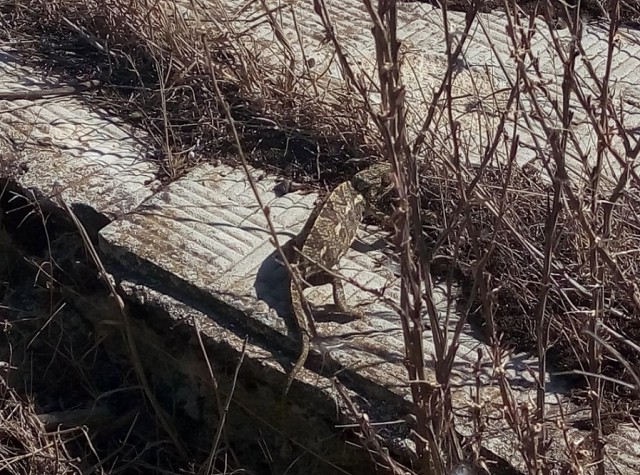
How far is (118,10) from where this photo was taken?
5.45 metres

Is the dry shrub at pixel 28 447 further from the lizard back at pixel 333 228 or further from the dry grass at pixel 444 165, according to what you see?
the lizard back at pixel 333 228

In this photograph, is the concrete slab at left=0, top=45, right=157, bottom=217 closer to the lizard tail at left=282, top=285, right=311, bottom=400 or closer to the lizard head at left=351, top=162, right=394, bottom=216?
the lizard head at left=351, top=162, right=394, bottom=216

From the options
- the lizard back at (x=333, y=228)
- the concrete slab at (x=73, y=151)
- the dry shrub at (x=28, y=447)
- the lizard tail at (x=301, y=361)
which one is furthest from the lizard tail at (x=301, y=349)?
the concrete slab at (x=73, y=151)

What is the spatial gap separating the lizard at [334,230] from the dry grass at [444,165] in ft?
0.68

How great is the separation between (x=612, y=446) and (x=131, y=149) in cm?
251

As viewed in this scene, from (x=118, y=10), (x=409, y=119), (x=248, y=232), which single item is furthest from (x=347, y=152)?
(x=118, y=10)

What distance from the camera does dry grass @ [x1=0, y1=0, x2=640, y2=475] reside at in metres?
2.69

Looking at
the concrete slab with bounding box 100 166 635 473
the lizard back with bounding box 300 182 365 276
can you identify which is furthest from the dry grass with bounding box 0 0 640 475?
the lizard back with bounding box 300 182 365 276

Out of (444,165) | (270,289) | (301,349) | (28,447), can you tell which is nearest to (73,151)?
(270,289)

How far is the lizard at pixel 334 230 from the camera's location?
3.99 m

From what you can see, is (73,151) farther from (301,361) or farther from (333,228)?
(301,361)

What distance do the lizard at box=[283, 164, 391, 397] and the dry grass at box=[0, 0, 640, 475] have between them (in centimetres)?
21

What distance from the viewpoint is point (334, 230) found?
4230 millimetres

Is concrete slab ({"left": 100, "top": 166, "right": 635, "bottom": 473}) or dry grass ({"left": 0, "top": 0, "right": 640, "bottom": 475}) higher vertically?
dry grass ({"left": 0, "top": 0, "right": 640, "bottom": 475})
